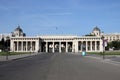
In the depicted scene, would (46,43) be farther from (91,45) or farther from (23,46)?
(91,45)

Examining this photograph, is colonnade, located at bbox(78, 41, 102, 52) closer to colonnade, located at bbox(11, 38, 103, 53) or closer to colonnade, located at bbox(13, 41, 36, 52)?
colonnade, located at bbox(11, 38, 103, 53)

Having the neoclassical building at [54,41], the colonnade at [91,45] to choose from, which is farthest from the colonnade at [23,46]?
the colonnade at [91,45]

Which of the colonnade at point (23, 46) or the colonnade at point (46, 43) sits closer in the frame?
the colonnade at point (46, 43)

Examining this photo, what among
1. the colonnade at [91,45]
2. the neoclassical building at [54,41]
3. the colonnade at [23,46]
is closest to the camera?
the neoclassical building at [54,41]

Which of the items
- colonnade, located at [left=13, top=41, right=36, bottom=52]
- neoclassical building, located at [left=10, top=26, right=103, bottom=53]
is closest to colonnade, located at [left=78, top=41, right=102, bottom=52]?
neoclassical building, located at [left=10, top=26, right=103, bottom=53]

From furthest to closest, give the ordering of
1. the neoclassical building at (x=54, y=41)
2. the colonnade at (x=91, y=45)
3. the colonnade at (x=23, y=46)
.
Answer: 1. the colonnade at (x=91, y=45)
2. the colonnade at (x=23, y=46)
3. the neoclassical building at (x=54, y=41)

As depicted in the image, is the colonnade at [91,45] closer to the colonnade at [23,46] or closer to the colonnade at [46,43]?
the colonnade at [46,43]

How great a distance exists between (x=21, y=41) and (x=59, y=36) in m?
25.2

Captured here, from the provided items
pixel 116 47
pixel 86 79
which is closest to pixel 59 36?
pixel 116 47

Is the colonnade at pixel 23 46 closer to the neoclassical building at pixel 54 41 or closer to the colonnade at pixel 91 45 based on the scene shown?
the neoclassical building at pixel 54 41

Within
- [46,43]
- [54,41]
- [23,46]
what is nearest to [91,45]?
[54,41]

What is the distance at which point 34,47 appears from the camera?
190000 mm

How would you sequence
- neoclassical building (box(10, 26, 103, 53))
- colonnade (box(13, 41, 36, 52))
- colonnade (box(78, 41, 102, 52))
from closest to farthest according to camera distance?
neoclassical building (box(10, 26, 103, 53))
colonnade (box(13, 41, 36, 52))
colonnade (box(78, 41, 102, 52))

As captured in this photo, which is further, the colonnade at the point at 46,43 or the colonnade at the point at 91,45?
the colonnade at the point at 91,45
